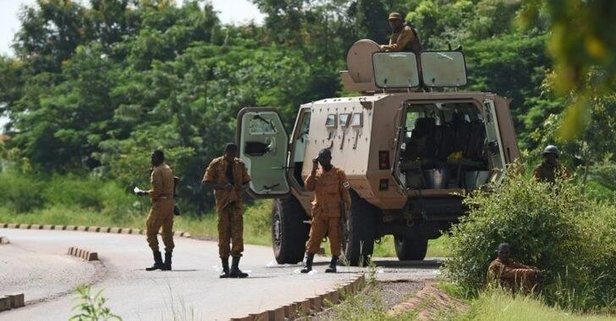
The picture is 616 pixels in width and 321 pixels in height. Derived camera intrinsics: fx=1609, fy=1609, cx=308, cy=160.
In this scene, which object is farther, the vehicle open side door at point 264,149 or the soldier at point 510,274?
the vehicle open side door at point 264,149

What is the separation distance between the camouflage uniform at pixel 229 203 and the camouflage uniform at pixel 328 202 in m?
0.87

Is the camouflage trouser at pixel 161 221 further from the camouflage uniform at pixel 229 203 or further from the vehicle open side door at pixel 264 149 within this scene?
the camouflage uniform at pixel 229 203

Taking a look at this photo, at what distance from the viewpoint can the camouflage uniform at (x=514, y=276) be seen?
1579 cm

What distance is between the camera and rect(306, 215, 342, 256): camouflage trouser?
1956 centimetres

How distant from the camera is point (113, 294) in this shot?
1688cm

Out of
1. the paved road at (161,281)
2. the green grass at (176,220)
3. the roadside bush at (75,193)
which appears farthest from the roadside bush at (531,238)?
the roadside bush at (75,193)

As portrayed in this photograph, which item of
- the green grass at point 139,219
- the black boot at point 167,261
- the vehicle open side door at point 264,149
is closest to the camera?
the black boot at point 167,261

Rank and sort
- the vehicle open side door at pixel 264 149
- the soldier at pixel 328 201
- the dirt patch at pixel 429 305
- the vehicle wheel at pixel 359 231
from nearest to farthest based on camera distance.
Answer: the dirt patch at pixel 429 305
the soldier at pixel 328 201
the vehicle wheel at pixel 359 231
the vehicle open side door at pixel 264 149

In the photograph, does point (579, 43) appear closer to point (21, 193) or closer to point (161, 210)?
point (161, 210)

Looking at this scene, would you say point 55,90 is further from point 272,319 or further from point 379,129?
point 272,319

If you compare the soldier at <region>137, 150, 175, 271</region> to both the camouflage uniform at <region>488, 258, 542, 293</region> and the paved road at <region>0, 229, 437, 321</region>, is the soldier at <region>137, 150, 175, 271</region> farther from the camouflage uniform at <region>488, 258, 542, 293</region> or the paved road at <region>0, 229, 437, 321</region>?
the camouflage uniform at <region>488, 258, 542, 293</region>

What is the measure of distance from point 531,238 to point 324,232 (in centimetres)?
367

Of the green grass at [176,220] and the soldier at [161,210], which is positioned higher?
the soldier at [161,210]

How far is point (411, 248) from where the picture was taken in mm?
24062
